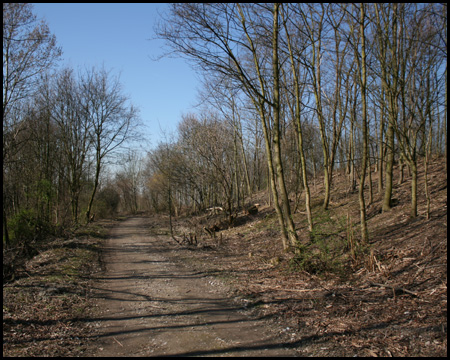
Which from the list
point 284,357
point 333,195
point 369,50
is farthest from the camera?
point 333,195

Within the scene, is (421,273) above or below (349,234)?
below

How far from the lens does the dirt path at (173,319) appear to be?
4.27m

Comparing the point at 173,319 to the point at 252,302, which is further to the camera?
the point at 252,302

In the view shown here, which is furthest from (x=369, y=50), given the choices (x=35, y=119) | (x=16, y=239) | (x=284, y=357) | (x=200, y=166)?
(x=35, y=119)

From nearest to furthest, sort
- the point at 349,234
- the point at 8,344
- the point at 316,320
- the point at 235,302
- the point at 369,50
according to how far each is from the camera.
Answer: the point at 8,344, the point at 316,320, the point at 235,302, the point at 349,234, the point at 369,50

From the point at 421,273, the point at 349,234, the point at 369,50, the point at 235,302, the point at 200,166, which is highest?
the point at 369,50

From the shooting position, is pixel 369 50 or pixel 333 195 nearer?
pixel 369 50

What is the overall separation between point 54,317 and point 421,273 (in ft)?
20.6

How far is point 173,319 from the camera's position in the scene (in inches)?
209

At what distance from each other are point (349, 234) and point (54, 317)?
6002mm

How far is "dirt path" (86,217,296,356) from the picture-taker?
427 centimetres

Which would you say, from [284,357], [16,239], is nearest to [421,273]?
[284,357]

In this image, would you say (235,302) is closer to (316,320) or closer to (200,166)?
(316,320)

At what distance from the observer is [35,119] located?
1808 cm
